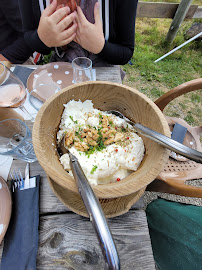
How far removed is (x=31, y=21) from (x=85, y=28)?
463mm

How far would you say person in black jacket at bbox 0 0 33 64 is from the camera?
1227 millimetres

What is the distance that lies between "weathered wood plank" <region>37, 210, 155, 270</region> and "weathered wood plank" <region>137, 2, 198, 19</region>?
2.41 m

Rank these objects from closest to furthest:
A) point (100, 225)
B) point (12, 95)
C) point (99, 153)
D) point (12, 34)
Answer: point (100, 225)
point (99, 153)
point (12, 95)
point (12, 34)

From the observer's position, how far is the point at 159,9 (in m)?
2.16

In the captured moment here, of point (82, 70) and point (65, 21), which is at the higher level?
point (65, 21)

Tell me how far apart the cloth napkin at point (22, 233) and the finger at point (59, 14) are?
2.45ft

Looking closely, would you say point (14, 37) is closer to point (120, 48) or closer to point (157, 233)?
point (120, 48)

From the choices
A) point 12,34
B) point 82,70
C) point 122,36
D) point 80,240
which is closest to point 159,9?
point 122,36

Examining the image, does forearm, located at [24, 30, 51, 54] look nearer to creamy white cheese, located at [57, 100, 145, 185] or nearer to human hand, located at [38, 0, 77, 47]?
human hand, located at [38, 0, 77, 47]

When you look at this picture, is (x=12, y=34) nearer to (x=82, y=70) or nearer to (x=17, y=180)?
(x=82, y=70)

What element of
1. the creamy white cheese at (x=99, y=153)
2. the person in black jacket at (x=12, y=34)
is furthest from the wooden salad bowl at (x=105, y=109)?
the person in black jacket at (x=12, y=34)

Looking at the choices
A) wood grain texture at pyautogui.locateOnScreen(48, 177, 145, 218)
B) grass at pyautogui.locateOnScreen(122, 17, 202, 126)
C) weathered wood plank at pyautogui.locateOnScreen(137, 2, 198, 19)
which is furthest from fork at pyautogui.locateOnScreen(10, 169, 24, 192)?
weathered wood plank at pyautogui.locateOnScreen(137, 2, 198, 19)

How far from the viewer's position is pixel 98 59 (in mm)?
1149

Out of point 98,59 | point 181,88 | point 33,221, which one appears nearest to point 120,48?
point 98,59
